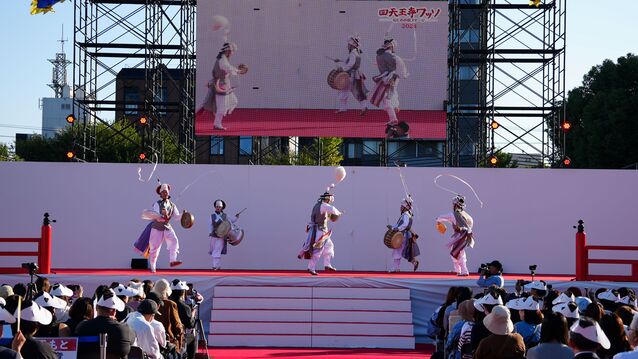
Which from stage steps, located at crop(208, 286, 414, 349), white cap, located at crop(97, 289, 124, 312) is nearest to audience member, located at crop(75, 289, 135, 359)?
white cap, located at crop(97, 289, 124, 312)

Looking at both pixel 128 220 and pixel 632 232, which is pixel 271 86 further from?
pixel 632 232

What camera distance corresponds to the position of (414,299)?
55.8 ft

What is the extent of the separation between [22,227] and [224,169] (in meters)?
4.25

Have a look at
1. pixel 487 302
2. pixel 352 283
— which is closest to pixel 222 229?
pixel 352 283

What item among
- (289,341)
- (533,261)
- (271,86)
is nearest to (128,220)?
(271,86)

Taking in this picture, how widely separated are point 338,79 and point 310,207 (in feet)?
10.7

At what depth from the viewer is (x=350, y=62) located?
22.2 metres

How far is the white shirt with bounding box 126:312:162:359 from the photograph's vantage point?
345 inches

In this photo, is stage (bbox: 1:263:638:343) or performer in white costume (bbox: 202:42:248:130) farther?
performer in white costume (bbox: 202:42:248:130)

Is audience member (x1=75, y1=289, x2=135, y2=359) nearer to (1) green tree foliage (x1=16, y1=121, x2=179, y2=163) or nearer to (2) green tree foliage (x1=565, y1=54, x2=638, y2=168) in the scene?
(1) green tree foliage (x1=16, y1=121, x2=179, y2=163)

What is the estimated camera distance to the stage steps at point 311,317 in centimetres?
1590

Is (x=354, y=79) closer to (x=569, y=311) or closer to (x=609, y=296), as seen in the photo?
(x=609, y=296)

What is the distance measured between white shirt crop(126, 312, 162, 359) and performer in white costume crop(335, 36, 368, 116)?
13942 millimetres

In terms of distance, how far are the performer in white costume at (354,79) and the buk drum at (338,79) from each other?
0.23ft
